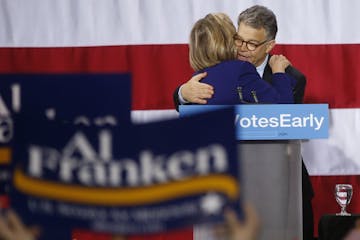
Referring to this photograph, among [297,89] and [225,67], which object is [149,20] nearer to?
[297,89]

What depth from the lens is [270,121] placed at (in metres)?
1.91

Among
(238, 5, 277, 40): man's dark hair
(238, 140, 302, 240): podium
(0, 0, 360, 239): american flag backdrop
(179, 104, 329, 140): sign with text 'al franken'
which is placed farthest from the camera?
(0, 0, 360, 239): american flag backdrop

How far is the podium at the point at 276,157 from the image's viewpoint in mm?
1807

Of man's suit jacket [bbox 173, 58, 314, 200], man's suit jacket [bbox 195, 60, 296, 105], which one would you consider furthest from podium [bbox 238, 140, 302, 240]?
man's suit jacket [bbox 173, 58, 314, 200]

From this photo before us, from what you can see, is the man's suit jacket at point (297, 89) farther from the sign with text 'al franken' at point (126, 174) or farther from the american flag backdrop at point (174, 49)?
the sign with text 'al franken' at point (126, 174)

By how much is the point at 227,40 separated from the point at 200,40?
7 cm

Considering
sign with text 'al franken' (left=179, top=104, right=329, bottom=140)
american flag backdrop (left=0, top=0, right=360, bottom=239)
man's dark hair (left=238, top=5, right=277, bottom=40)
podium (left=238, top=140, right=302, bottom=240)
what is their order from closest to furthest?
1. podium (left=238, top=140, right=302, bottom=240)
2. sign with text 'al franken' (left=179, top=104, right=329, bottom=140)
3. man's dark hair (left=238, top=5, right=277, bottom=40)
4. american flag backdrop (left=0, top=0, right=360, bottom=239)

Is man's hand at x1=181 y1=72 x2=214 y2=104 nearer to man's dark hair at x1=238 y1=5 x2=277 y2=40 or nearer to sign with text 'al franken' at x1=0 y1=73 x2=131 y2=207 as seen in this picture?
man's dark hair at x1=238 y1=5 x2=277 y2=40

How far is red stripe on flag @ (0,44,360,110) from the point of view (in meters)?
3.19

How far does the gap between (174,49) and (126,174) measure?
2177mm

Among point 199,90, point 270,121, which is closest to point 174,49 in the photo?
point 199,90

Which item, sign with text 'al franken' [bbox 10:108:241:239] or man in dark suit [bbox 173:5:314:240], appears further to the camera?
man in dark suit [bbox 173:5:314:240]

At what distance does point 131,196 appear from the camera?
3.50 ft

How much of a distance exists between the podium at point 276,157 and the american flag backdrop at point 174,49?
1221 mm
